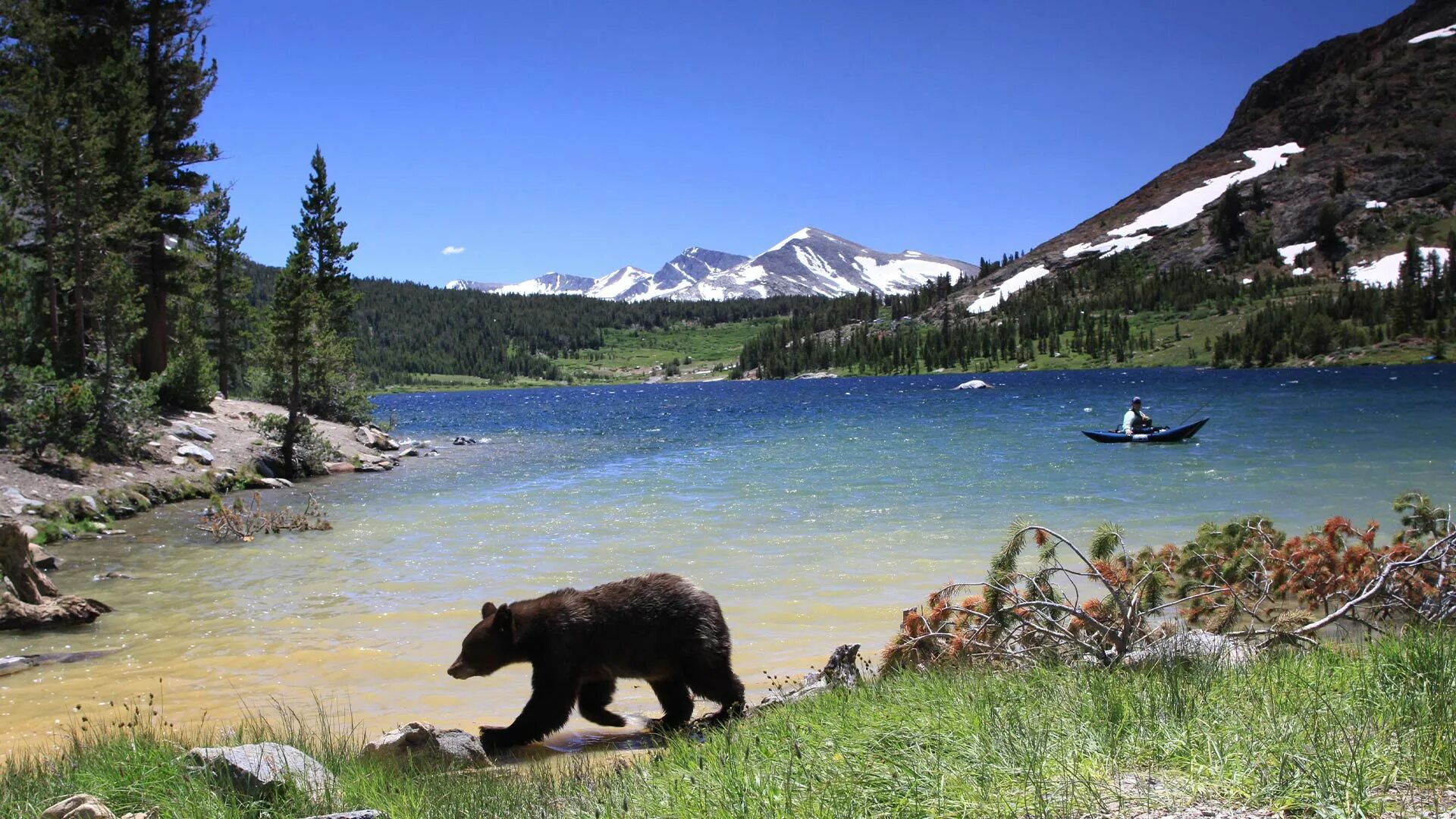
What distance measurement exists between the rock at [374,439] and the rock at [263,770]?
116 ft

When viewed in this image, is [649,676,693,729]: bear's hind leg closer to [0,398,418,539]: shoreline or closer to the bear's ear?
the bear's ear

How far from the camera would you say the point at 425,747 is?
5641mm

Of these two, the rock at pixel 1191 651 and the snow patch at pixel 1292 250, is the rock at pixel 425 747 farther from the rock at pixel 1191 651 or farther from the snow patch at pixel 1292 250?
the snow patch at pixel 1292 250

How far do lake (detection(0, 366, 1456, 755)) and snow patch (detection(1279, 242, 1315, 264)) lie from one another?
18007cm

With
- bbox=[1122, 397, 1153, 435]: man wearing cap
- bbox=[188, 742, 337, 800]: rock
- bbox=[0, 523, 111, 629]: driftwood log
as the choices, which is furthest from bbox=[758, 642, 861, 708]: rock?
bbox=[1122, 397, 1153, 435]: man wearing cap

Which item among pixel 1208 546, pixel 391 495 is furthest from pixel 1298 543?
pixel 391 495

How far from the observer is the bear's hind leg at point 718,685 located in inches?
245

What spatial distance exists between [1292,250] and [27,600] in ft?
762

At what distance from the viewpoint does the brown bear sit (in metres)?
6.11

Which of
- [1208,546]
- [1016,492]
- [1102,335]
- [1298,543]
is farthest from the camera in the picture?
[1102,335]

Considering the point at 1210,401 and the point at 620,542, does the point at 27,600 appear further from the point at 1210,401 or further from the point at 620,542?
the point at 1210,401

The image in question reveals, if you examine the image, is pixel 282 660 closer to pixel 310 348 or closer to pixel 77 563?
pixel 77 563

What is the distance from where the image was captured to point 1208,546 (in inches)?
405

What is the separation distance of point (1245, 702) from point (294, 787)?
4.74 meters
